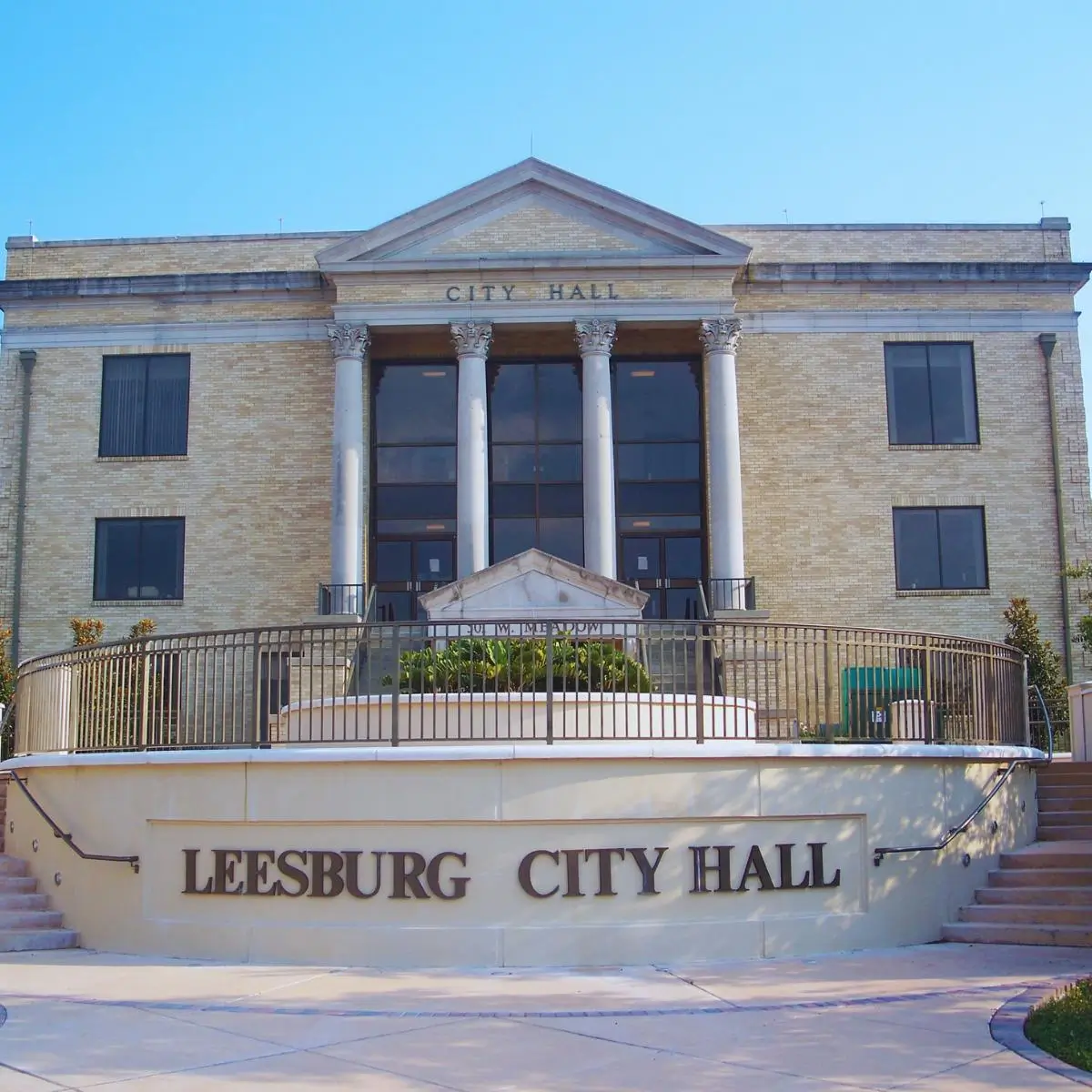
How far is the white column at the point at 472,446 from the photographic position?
28.3 m

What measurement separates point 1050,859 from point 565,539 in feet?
57.5

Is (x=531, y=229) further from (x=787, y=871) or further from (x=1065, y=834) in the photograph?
(x=787, y=871)

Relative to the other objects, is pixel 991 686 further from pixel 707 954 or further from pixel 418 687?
pixel 418 687

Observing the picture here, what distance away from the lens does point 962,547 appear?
3005cm

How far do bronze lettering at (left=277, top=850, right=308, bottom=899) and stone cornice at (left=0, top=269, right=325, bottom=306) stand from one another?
20.1 m

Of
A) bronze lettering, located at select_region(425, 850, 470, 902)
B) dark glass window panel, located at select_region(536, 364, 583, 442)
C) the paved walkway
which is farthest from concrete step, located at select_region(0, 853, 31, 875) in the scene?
dark glass window panel, located at select_region(536, 364, 583, 442)

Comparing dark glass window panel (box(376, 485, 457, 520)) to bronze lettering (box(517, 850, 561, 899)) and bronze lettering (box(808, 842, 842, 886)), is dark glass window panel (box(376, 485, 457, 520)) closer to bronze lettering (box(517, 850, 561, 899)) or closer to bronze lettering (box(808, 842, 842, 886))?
bronze lettering (box(808, 842, 842, 886))

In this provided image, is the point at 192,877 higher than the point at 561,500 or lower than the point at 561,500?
lower

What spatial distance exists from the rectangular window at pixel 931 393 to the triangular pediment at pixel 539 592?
10.4 metres

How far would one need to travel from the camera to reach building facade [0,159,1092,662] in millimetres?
29281

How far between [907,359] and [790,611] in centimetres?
604

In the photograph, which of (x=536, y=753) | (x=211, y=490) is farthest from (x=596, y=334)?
(x=536, y=753)

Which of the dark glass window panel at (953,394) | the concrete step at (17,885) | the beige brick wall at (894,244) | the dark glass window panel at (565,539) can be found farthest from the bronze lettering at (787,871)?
the beige brick wall at (894,244)

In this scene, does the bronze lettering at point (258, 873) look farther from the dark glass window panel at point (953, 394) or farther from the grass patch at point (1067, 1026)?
the dark glass window panel at point (953, 394)
